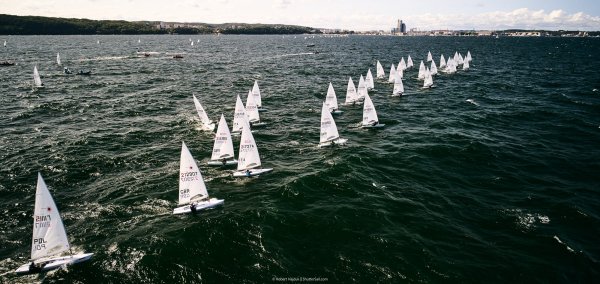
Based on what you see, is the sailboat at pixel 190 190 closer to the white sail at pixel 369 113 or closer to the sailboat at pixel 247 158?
the sailboat at pixel 247 158

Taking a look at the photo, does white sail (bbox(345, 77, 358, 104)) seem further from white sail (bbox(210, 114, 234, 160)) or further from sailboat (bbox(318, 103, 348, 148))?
white sail (bbox(210, 114, 234, 160))

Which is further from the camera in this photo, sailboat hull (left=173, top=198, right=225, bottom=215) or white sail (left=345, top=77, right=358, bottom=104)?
white sail (left=345, top=77, right=358, bottom=104)

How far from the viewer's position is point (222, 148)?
41844 mm

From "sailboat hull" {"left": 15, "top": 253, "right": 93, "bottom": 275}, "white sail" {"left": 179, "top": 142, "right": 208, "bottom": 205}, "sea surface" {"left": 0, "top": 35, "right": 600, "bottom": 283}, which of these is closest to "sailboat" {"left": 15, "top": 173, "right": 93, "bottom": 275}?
"sailboat hull" {"left": 15, "top": 253, "right": 93, "bottom": 275}

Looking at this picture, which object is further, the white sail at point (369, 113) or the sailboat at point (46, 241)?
the white sail at point (369, 113)

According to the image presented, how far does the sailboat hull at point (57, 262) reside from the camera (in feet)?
79.5

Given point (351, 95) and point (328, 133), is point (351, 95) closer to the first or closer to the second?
point (351, 95)

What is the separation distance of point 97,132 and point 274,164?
103 feet

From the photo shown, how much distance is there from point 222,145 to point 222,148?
1.19 feet

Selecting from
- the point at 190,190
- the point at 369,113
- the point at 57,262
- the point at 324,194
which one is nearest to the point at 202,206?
the point at 190,190

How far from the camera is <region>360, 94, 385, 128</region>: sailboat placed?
56.9m

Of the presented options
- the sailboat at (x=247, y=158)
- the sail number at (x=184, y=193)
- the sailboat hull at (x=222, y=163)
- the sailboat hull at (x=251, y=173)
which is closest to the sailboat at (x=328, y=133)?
the sailboat hull at (x=251, y=173)

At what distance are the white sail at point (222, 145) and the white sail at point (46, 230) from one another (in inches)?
741

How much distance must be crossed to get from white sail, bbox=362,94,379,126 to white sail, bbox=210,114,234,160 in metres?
24.5
